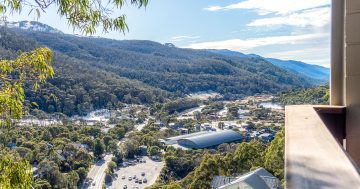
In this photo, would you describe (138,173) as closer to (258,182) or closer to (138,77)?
(258,182)

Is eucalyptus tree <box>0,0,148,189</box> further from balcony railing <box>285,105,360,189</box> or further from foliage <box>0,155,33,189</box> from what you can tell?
balcony railing <box>285,105,360,189</box>

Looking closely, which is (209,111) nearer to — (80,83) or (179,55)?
(80,83)

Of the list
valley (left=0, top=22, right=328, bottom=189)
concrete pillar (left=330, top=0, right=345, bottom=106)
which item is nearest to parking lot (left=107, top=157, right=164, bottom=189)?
valley (left=0, top=22, right=328, bottom=189)

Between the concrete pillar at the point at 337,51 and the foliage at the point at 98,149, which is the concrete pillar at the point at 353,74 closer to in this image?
the concrete pillar at the point at 337,51

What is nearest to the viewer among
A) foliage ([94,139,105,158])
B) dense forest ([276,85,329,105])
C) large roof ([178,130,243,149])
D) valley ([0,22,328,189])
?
dense forest ([276,85,329,105])

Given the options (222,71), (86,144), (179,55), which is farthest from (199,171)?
(179,55)
